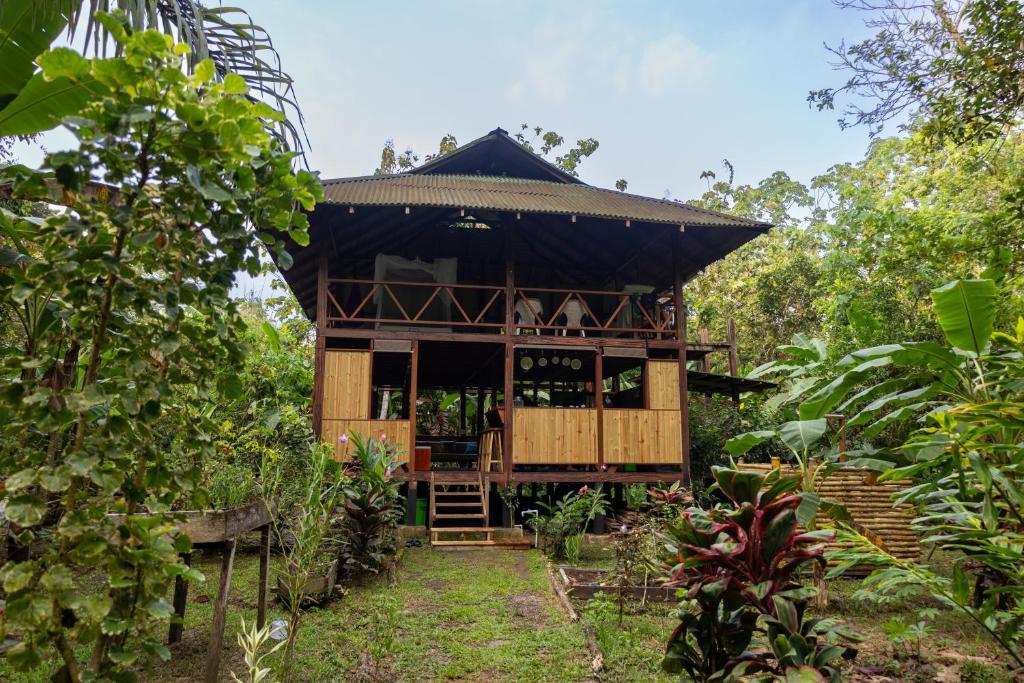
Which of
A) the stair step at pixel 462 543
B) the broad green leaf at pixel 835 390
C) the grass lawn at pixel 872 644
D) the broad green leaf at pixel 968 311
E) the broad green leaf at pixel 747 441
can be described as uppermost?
the broad green leaf at pixel 968 311

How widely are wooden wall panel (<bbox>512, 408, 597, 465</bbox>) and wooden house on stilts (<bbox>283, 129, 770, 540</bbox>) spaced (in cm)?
2

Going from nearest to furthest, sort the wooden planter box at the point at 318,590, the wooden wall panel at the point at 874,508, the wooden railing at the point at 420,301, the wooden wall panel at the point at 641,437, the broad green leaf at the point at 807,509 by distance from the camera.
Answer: the broad green leaf at the point at 807,509 → the wooden planter box at the point at 318,590 → the wooden wall panel at the point at 874,508 → the wooden wall panel at the point at 641,437 → the wooden railing at the point at 420,301

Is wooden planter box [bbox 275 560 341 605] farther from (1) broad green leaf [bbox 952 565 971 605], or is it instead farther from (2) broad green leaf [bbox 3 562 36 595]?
(1) broad green leaf [bbox 952 565 971 605]

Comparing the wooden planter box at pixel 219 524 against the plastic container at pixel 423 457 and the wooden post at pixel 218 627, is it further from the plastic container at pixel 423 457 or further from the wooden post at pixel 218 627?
the plastic container at pixel 423 457

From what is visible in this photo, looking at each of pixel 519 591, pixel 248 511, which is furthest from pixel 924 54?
pixel 248 511

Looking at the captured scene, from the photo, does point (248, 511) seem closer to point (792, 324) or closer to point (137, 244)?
point (137, 244)

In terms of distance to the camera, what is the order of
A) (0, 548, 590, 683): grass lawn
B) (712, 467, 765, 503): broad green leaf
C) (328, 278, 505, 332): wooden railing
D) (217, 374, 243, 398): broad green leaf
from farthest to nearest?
(328, 278, 505, 332): wooden railing
(0, 548, 590, 683): grass lawn
(712, 467, 765, 503): broad green leaf
(217, 374, 243, 398): broad green leaf

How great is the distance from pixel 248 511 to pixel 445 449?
12493mm

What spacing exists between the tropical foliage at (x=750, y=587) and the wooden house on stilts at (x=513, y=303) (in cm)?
755

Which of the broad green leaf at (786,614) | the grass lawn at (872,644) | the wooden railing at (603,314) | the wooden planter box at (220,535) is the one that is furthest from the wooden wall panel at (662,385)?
the broad green leaf at (786,614)

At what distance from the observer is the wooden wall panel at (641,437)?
1089 cm

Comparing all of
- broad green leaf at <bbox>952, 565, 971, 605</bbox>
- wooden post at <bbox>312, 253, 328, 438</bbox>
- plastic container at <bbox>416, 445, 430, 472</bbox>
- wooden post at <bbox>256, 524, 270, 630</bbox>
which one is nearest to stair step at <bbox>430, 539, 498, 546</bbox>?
plastic container at <bbox>416, 445, 430, 472</bbox>

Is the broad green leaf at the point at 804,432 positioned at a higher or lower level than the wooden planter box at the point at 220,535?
higher

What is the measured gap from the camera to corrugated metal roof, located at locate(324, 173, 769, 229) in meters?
10.5
